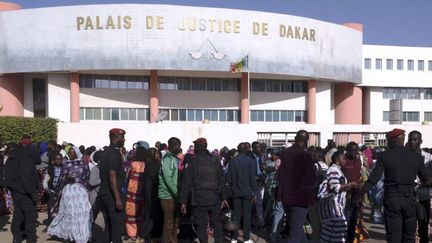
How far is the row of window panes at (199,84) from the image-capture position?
124 feet

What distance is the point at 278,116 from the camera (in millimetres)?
41062

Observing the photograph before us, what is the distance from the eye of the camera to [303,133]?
6398 millimetres

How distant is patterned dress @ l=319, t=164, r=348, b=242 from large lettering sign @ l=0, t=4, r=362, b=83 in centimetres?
2750

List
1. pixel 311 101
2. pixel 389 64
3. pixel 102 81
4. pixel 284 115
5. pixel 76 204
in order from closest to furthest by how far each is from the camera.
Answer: pixel 76 204 < pixel 102 81 < pixel 311 101 < pixel 284 115 < pixel 389 64

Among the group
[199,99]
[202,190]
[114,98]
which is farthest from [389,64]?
[202,190]

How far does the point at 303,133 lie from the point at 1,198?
745cm

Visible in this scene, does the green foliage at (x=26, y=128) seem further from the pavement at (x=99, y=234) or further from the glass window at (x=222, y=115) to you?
the pavement at (x=99, y=234)

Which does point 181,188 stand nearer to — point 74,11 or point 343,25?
point 74,11

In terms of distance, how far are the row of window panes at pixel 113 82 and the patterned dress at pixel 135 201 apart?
29.4 meters

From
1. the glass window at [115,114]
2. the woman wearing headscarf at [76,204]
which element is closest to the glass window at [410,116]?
the glass window at [115,114]

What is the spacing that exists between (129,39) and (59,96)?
7080 mm

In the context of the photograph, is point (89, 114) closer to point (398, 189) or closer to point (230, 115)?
point (230, 115)

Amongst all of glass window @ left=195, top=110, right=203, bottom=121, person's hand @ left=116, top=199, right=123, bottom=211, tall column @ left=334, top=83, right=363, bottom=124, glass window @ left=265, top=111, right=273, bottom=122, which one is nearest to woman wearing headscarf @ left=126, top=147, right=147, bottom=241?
person's hand @ left=116, top=199, right=123, bottom=211

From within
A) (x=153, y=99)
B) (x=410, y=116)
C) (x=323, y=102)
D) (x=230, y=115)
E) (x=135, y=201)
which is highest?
(x=153, y=99)
